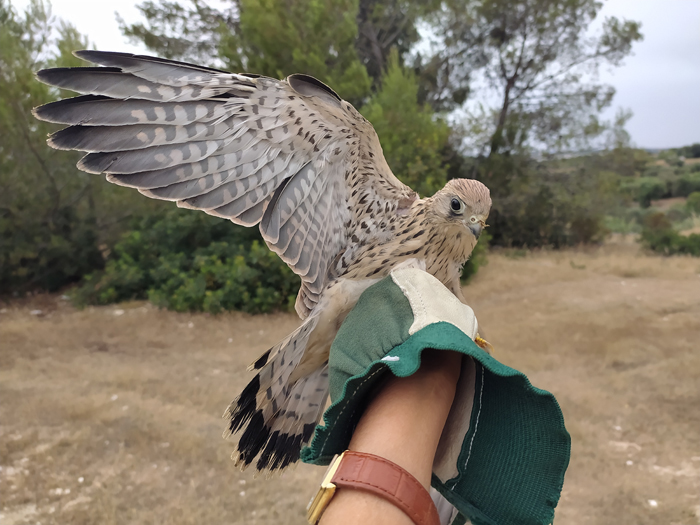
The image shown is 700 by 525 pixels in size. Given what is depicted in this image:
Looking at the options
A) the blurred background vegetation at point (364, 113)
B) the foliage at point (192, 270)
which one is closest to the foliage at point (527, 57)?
the blurred background vegetation at point (364, 113)

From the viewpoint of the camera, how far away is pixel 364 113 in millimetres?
6426

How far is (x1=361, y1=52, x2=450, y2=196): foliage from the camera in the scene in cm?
675

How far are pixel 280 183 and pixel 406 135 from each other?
5.94 metres

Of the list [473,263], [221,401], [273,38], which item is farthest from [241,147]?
[473,263]

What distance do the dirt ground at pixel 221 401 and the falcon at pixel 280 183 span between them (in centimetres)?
154

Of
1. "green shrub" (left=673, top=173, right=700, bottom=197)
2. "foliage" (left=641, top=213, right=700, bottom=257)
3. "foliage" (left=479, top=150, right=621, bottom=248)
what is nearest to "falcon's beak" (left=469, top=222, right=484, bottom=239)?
"foliage" (left=479, top=150, right=621, bottom=248)

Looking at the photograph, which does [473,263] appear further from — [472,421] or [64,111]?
[64,111]

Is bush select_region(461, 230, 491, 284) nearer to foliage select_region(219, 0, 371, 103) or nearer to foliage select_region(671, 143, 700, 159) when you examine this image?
foliage select_region(219, 0, 371, 103)

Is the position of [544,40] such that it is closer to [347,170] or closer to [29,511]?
[347,170]

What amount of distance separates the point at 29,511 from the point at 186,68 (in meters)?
2.91

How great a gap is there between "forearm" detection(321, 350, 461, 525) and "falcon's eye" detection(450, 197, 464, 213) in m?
0.76

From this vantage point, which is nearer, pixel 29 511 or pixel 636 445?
pixel 29 511

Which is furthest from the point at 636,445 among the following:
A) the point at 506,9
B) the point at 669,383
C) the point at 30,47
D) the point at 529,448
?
the point at 506,9

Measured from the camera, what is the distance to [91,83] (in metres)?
1.26
